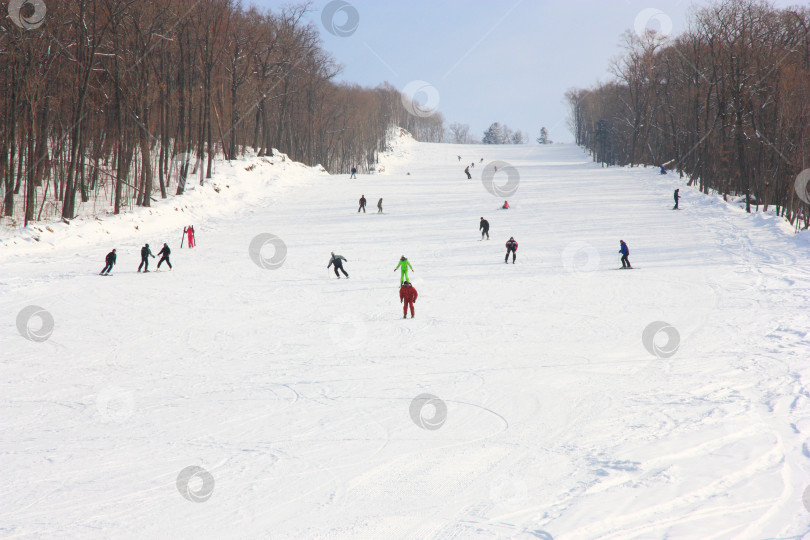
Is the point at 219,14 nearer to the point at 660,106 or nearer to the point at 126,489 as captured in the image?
the point at 126,489

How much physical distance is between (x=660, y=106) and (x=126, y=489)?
68.5 m

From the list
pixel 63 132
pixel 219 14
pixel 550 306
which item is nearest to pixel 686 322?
pixel 550 306
